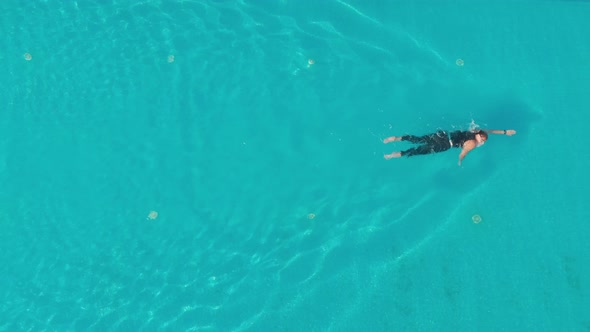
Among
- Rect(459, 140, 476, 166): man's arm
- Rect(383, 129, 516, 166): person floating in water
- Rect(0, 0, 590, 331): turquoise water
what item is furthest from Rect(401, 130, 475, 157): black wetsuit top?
Rect(0, 0, 590, 331): turquoise water

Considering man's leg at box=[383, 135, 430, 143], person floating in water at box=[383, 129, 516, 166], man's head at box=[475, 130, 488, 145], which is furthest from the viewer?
man's leg at box=[383, 135, 430, 143]

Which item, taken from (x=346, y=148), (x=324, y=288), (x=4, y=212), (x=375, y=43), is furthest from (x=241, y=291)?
(x=375, y=43)

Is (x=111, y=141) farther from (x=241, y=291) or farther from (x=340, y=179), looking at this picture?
(x=340, y=179)

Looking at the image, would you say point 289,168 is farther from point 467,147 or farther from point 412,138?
point 467,147

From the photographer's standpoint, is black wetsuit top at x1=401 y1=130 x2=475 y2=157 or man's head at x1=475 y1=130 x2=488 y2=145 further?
black wetsuit top at x1=401 y1=130 x2=475 y2=157

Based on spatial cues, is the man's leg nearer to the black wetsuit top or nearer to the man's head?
the black wetsuit top

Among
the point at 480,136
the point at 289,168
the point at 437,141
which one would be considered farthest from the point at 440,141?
the point at 289,168

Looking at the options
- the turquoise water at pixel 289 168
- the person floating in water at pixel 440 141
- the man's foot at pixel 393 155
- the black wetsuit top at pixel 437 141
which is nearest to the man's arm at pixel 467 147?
the person floating in water at pixel 440 141
